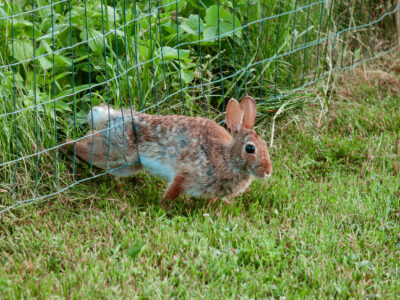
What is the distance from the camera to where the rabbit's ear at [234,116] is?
13.1 feet

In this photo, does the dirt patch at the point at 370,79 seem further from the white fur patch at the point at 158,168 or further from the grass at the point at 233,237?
the white fur patch at the point at 158,168

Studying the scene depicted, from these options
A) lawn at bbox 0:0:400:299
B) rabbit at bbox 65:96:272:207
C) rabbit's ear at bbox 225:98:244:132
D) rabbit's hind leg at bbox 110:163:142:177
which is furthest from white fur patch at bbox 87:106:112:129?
rabbit's ear at bbox 225:98:244:132

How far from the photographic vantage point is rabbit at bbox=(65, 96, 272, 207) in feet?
12.9

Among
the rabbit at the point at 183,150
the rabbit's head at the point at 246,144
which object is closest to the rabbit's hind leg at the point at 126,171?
the rabbit at the point at 183,150

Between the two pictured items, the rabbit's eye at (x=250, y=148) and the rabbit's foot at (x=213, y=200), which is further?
the rabbit's foot at (x=213, y=200)

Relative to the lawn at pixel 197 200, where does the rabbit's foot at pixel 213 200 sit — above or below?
below

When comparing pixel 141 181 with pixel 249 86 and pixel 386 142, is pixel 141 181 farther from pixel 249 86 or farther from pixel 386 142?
pixel 386 142

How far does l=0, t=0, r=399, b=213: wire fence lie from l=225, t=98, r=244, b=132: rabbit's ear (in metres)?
0.51

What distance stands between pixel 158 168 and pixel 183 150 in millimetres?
209

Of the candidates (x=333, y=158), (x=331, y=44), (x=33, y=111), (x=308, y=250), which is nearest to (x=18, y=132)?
(x=33, y=111)

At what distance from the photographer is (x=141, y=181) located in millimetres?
4277

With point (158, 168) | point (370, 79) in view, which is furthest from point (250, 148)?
point (370, 79)

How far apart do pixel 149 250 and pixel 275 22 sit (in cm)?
271

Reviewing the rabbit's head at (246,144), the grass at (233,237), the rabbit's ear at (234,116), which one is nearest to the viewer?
the grass at (233,237)
